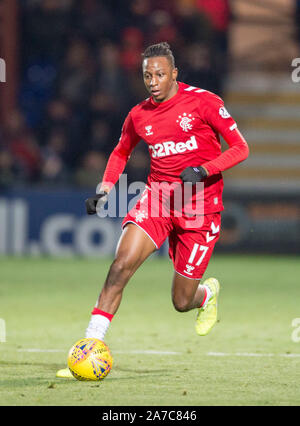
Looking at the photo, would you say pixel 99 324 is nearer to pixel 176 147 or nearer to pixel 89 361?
pixel 89 361

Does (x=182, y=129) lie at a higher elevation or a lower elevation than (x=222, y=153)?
higher

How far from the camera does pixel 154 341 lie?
25.7 ft

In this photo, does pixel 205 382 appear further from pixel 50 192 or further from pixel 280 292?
pixel 50 192

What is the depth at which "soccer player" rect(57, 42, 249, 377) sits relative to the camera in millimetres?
6359

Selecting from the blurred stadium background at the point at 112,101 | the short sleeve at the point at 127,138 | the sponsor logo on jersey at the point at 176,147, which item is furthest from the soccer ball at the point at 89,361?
the blurred stadium background at the point at 112,101

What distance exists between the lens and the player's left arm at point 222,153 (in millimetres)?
6148

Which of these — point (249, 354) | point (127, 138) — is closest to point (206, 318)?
point (249, 354)

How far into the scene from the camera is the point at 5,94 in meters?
16.8

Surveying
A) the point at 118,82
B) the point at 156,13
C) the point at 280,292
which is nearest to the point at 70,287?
the point at 280,292

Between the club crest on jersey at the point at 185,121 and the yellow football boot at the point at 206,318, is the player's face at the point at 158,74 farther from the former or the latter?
the yellow football boot at the point at 206,318

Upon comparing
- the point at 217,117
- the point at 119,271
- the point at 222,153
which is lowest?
the point at 119,271

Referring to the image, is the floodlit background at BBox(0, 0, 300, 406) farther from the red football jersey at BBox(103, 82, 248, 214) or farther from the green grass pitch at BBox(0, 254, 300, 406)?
the red football jersey at BBox(103, 82, 248, 214)

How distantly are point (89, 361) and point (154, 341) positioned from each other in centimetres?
194
